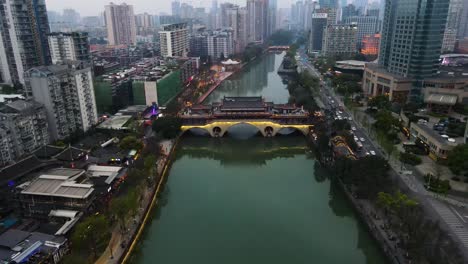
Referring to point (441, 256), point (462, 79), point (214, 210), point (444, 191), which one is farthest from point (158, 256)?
point (462, 79)

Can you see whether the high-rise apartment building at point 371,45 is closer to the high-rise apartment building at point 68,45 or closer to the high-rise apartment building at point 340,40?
the high-rise apartment building at point 340,40

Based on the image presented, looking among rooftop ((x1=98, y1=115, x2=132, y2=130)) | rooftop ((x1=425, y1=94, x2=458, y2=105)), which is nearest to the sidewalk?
rooftop ((x1=98, y1=115, x2=132, y2=130))

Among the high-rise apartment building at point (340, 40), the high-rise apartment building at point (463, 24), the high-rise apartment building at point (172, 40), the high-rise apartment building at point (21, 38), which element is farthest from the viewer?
the high-rise apartment building at point (463, 24)

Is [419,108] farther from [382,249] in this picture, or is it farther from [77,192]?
[77,192]

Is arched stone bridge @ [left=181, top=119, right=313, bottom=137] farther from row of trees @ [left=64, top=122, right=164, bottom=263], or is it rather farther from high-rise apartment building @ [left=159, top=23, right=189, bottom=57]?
high-rise apartment building @ [left=159, top=23, right=189, bottom=57]

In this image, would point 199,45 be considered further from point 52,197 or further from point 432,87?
point 52,197

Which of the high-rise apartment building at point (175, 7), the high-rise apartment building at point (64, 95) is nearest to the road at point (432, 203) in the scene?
the high-rise apartment building at point (64, 95)
